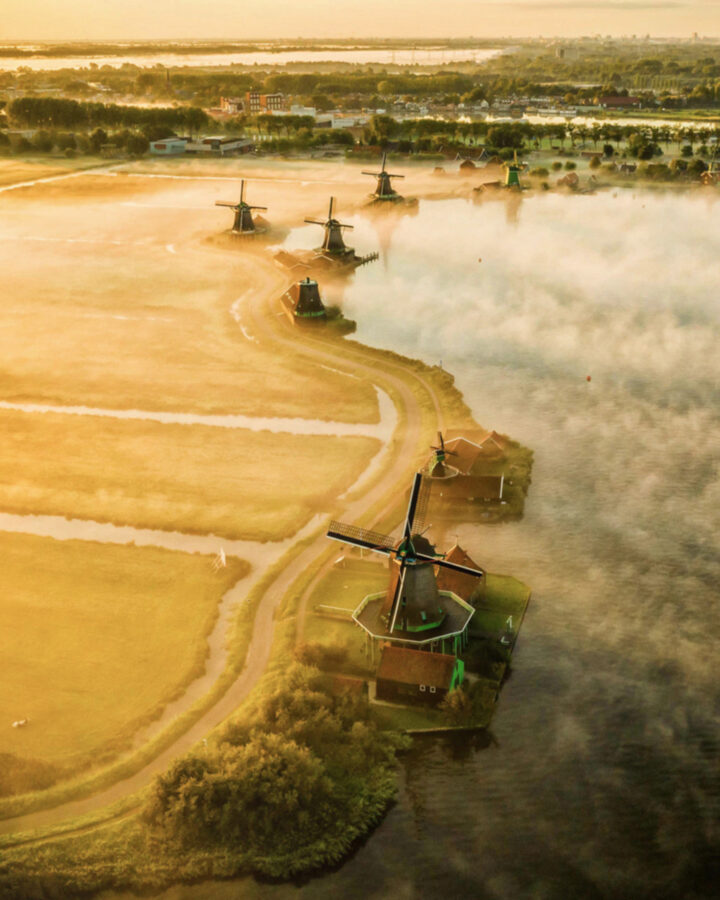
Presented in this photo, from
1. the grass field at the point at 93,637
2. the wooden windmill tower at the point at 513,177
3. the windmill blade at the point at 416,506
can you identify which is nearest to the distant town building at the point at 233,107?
the wooden windmill tower at the point at 513,177

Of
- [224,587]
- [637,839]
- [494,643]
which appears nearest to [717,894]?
[637,839]

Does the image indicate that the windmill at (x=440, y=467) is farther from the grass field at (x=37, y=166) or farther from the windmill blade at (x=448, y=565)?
the grass field at (x=37, y=166)

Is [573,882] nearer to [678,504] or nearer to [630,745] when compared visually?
[630,745]

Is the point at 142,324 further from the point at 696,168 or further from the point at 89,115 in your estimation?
the point at 89,115

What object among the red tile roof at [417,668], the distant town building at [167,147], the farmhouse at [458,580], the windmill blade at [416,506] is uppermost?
the distant town building at [167,147]

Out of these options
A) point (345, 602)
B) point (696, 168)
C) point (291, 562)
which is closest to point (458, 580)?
point (345, 602)

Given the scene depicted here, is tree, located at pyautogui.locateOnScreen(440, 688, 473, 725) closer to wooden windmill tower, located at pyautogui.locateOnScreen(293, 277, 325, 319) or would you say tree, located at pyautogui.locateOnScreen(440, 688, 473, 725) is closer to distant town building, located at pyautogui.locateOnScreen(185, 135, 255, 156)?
wooden windmill tower, located at pyautogui.locateOnScreen(293, 277, 325, 319)
